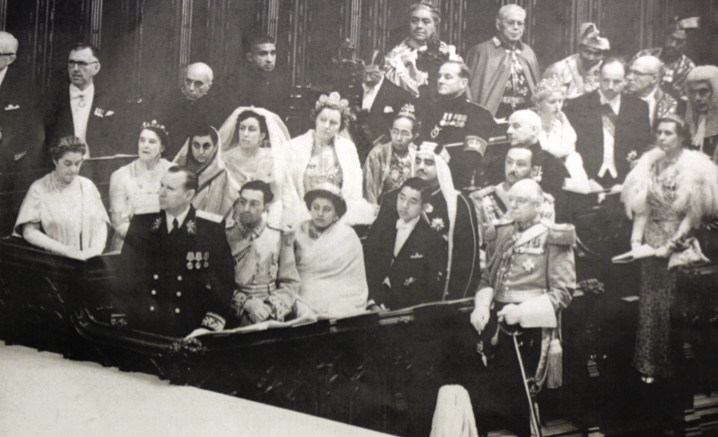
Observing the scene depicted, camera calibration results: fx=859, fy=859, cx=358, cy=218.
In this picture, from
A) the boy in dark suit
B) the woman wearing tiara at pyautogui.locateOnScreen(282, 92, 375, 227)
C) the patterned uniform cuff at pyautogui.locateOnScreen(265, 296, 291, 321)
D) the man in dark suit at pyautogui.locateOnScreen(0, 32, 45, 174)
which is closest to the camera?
the boy in dark suit

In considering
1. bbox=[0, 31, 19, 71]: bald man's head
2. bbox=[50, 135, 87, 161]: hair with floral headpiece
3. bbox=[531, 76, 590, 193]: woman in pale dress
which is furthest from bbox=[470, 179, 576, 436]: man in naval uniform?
bbox=[0, 31, 19, 71]: bald man's head

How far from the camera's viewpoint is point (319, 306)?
177 inches

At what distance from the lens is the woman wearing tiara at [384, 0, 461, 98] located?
14.0ft

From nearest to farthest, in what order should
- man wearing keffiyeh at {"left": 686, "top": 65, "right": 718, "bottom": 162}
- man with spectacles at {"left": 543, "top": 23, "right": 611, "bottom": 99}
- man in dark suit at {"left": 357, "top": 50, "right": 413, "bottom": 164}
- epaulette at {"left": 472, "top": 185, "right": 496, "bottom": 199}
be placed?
man wearing keffiyeh at {"left": 686, "top": 65, "right": 718, "bottom": 162}, man with spectacles at {"left": 543, "top": 23, "right": 611, "bottom": 99}, epaulette at {"left": 472, "top": 185, "right": 496, "bottom": 199}, man in dark suit at {"left": 357, "top": 50, "right": 413, "bottom": 164}

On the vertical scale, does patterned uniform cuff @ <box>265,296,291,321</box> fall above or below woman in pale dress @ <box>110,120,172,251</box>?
below

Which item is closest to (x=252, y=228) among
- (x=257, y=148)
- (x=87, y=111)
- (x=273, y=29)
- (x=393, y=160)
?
(x=257, y=148)

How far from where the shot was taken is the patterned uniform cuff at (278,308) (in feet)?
15.0

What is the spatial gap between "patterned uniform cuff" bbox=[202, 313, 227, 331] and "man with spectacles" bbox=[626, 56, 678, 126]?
2436 millimetres

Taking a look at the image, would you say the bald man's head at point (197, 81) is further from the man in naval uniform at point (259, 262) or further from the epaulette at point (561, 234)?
the epaulette at point (561, 234)

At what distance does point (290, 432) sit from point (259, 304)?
70cm

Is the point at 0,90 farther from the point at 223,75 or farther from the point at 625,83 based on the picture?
the point at 625,83

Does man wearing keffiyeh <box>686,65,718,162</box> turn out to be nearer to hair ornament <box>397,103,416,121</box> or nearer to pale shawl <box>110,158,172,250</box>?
hair ornament <box>397,103,416,121</box>

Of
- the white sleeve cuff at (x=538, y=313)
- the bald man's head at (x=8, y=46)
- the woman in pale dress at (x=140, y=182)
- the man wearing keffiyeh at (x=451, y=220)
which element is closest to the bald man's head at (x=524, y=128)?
the man wearing keffiyeh at (x=451, y=220)

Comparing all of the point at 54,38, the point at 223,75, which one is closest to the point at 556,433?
the point at 223,75
